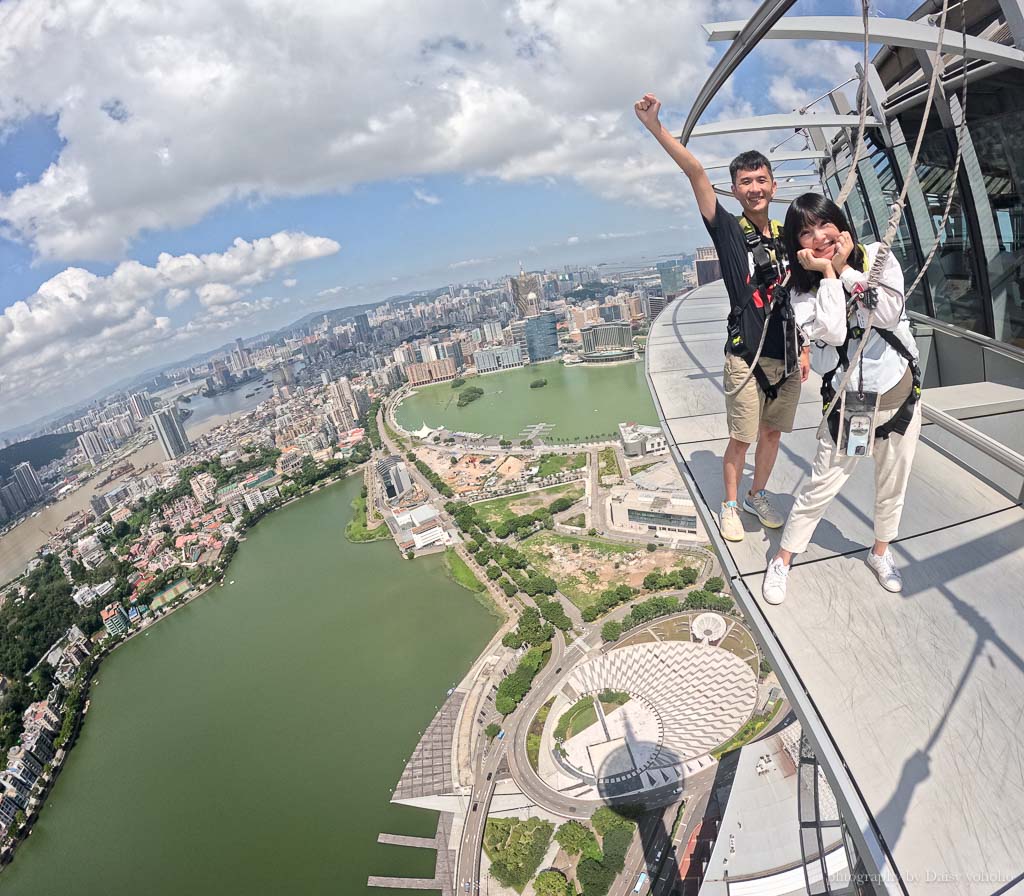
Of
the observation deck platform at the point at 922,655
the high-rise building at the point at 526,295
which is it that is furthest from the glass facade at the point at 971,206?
the high-rise building at the point at 526,295

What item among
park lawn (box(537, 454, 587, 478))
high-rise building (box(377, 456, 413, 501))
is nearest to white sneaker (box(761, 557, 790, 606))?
park lawn (box(537, 454, 587, 478))

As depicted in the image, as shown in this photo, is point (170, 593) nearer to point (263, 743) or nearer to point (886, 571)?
point (263, 743)

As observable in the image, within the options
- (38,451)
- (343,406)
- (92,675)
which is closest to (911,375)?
(92,675)

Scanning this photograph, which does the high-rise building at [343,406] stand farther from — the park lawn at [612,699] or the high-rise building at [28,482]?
the park lawn at [612,699]

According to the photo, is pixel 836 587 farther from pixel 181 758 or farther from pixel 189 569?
pixel 189 569

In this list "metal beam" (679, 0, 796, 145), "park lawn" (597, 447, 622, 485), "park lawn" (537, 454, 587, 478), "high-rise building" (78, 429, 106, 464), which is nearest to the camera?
"metal beam" (679, 0, 796, 145)

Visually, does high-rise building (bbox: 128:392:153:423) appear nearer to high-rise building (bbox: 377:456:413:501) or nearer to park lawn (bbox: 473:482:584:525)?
high-rise building (bbox: 377:456:413:501)
